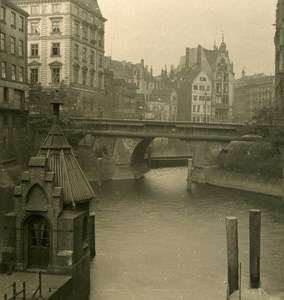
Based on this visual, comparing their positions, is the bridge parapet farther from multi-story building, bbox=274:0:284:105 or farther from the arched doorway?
the arched doorway

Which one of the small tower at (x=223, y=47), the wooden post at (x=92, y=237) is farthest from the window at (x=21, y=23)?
the small tower at (x=223, y=47)

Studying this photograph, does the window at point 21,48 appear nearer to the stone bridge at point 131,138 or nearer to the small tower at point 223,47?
the stone bridge at point 131,138

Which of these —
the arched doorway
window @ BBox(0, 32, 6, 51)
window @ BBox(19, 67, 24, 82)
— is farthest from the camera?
window @ BBox(19, 67, 24, 82)

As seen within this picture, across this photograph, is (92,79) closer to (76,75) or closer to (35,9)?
(76,75)

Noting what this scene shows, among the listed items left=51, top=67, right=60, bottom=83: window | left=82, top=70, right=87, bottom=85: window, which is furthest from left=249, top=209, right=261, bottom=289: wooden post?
left=82, top=70, right=87, bottom=85: window

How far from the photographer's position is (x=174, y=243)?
1425 inches

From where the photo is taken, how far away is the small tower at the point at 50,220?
21.7 m

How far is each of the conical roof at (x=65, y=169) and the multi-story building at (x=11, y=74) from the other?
1594 inches

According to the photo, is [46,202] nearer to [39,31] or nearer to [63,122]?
[63,122]

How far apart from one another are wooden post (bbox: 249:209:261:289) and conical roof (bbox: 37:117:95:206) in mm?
7771

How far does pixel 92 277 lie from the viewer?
92.5 feet

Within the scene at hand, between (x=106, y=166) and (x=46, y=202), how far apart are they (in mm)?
51150

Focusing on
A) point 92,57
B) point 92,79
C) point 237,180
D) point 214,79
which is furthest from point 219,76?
point 237,180

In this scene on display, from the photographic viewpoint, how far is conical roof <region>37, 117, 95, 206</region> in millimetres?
22500
